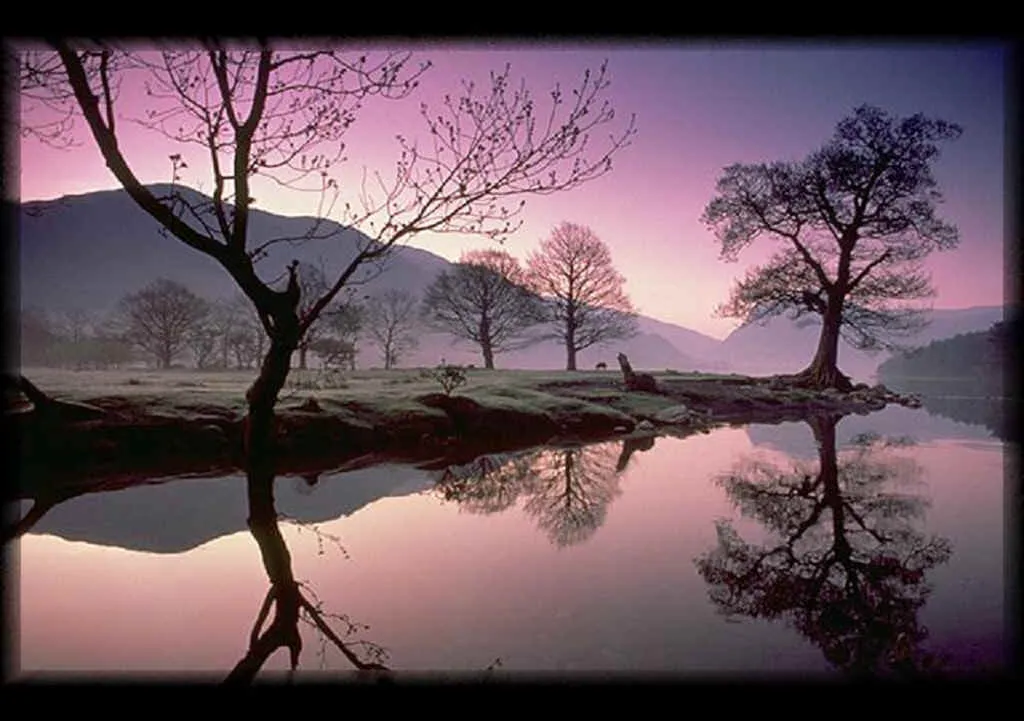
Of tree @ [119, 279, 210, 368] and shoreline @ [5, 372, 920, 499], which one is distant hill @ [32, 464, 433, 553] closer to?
shoreline @ [5, 372, 920, 499]

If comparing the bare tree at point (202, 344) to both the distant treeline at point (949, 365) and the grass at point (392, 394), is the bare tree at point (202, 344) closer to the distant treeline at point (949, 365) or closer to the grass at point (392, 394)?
the grass at point (392, 394)

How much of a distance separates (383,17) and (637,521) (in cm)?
596

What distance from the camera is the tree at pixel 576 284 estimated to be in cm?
2684

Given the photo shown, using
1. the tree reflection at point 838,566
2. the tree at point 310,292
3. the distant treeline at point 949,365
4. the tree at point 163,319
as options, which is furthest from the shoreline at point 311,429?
the distant treeline at point 949,365

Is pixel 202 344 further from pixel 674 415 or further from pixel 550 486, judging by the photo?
pixel 550 486

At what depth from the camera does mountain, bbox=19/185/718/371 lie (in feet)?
51.0

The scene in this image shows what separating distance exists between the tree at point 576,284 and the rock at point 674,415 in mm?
10959

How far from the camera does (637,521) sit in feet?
21.3

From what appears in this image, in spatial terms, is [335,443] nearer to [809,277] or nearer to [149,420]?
[149,420]

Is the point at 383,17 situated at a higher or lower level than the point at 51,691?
higher

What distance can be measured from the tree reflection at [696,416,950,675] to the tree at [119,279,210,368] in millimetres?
27036

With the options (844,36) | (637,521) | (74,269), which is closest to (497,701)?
(637,521)

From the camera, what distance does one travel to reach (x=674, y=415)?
17.5 metres

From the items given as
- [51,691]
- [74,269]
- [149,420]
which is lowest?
[51,691]
